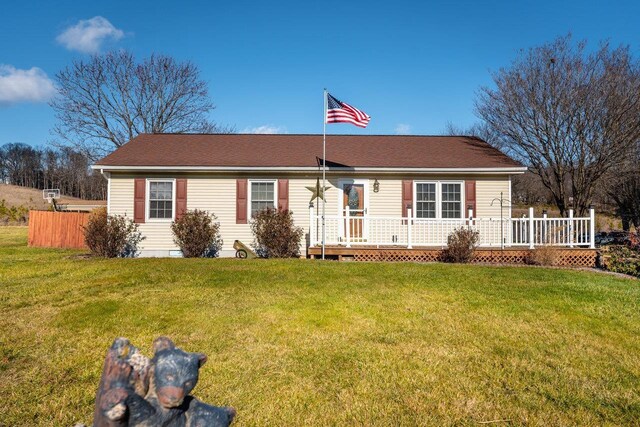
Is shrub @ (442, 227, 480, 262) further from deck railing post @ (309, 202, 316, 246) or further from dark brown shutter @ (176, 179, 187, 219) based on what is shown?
dark brown shutter @ (176, 179, 187, 219)

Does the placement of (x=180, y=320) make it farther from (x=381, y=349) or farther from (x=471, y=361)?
(x=471, y=361)

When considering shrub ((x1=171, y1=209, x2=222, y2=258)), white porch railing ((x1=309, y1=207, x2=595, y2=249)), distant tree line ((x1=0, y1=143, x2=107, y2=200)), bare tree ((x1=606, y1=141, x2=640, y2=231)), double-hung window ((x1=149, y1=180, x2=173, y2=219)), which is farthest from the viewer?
distant tree line ((x1=0, y1=143, x2=107, y2=200))

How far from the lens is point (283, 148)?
48.3ft

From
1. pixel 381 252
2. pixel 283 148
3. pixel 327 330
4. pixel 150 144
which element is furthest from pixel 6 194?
pixel 327 330

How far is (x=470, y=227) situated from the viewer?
446 inches

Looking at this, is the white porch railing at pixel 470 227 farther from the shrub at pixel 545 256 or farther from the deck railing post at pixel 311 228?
the shrub at pixel 545 256

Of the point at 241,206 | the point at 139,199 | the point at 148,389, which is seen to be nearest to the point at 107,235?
the point at 139,199

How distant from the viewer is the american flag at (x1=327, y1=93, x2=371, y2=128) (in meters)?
11.4

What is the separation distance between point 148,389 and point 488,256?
37.1 feet

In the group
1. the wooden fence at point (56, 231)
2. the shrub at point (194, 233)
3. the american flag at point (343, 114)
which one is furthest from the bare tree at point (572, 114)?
the wooden fence at point (56, 231)

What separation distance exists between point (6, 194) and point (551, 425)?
232ft

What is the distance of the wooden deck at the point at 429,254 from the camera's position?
1116 centimetres

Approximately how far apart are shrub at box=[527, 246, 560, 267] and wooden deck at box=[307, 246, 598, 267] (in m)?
0.24

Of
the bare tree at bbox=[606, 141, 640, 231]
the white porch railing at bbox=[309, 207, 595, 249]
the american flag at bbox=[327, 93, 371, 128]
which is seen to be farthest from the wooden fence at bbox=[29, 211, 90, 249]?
the bare tree at bbox=[606, 141, 640, 231]
